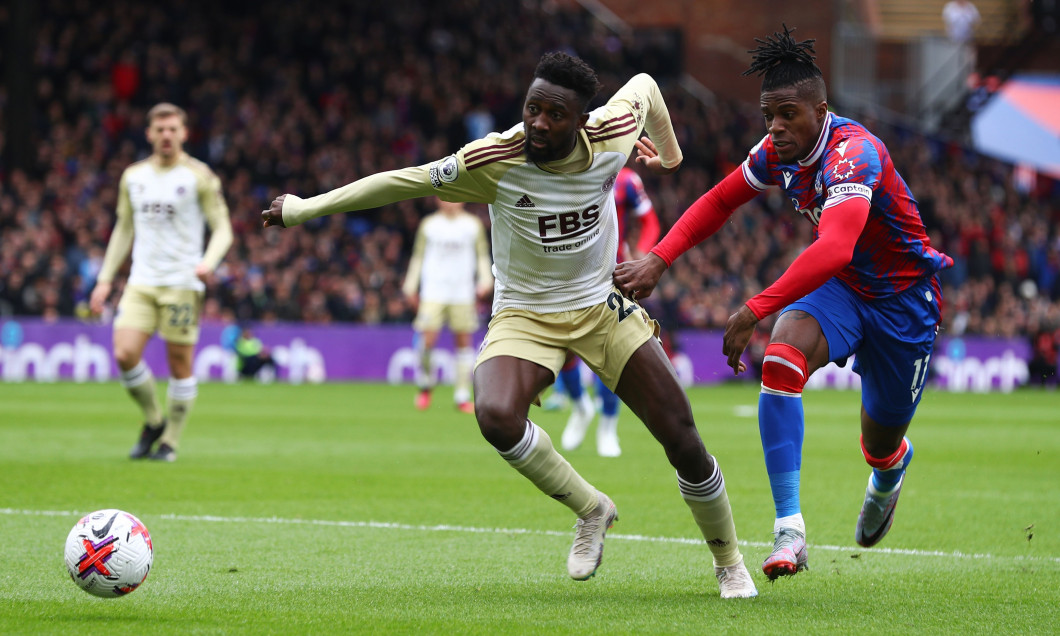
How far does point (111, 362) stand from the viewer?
2289 centimetres

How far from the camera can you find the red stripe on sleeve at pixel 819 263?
5.37 metres

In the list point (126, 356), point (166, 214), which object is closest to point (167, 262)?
point (166, 214)

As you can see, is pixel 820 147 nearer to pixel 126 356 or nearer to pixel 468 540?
pixel 468 540

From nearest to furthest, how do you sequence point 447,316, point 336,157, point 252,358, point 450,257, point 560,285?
point 560,285, point 450,257, point 447,316, point 252,358, point 336,157

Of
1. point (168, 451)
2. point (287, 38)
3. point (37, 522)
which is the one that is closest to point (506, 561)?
point (37, 522)

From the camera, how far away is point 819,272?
5.39m

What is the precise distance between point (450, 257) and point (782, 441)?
11.5m

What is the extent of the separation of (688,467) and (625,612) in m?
0.68

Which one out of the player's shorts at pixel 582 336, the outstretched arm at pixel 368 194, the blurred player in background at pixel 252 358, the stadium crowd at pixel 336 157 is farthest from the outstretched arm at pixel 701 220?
the blurred player in background at pixel 252 358

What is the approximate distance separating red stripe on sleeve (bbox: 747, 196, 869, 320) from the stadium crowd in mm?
18018

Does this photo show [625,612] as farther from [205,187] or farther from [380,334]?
[380,334]

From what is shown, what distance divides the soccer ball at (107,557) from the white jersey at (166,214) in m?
5.57

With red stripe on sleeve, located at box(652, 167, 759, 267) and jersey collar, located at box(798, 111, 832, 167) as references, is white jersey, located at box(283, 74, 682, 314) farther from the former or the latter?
jersey collar, located at box(798, 111, 832, 167)

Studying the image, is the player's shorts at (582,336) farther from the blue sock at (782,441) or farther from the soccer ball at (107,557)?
the soccer ball at (107,557)
